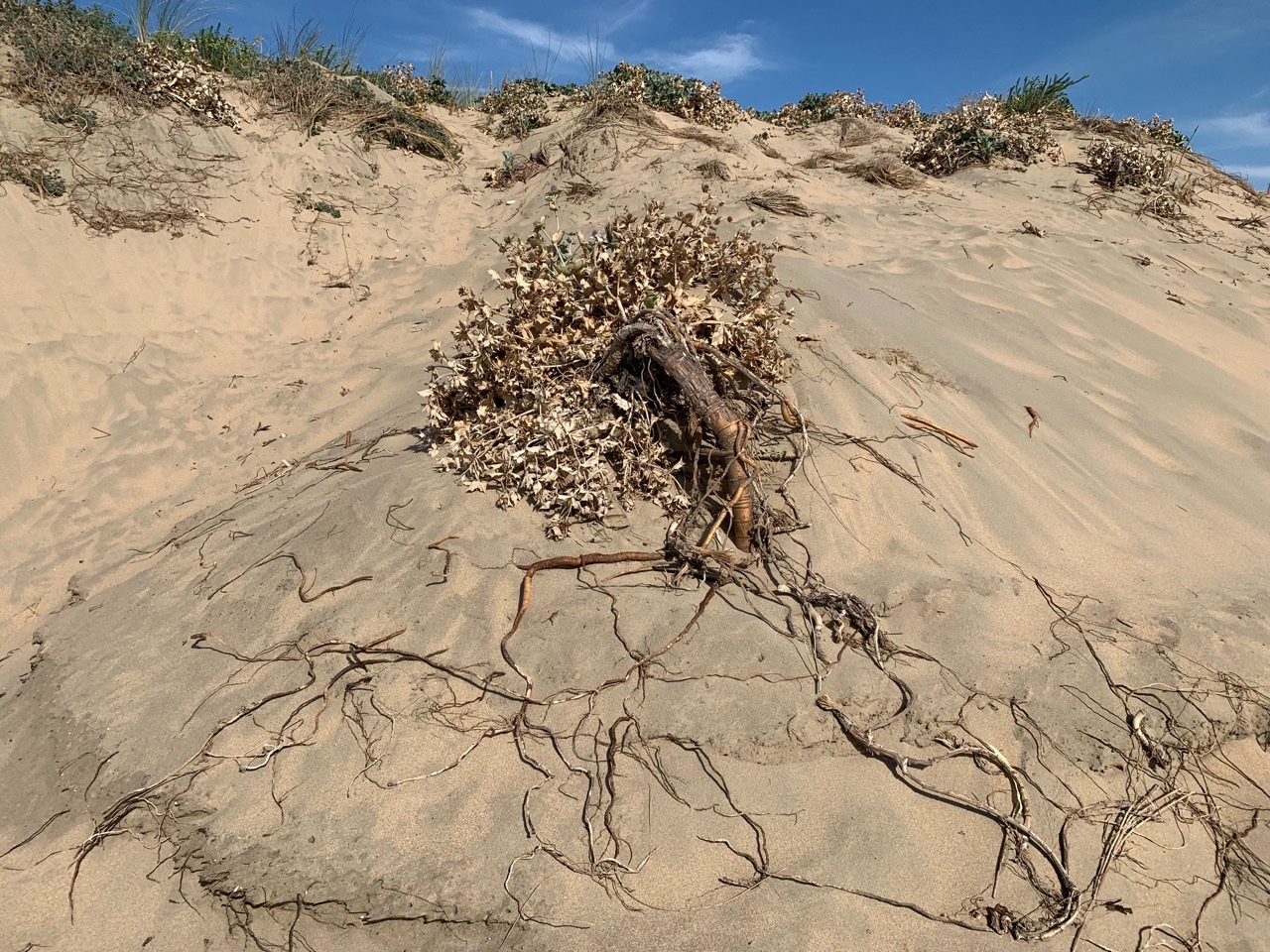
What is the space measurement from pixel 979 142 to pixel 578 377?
8400mm

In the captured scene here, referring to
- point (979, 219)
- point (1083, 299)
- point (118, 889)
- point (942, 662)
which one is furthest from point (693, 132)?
point (118, 889)

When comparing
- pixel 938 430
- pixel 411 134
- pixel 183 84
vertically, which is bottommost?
pixel 938 430

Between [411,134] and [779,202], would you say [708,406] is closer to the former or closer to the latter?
[779,202]

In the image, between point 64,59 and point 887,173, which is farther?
point 887,173

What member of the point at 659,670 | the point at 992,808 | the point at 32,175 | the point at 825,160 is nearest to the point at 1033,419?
the point at 992,808

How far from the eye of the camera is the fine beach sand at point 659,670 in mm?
2123

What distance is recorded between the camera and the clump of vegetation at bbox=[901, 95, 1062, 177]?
366 inches

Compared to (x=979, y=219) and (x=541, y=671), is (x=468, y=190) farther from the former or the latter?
(x=541, y=671)

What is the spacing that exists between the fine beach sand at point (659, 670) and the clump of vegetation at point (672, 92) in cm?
534

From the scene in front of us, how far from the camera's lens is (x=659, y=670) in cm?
265

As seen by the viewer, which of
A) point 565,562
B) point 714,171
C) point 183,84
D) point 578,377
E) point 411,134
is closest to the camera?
point 565,562

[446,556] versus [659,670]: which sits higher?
Answer: [446,556]

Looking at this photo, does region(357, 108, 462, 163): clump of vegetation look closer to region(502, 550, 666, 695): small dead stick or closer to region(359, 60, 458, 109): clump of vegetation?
region(359, 60, 458, 109): clump of vegetation

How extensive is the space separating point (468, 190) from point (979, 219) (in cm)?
581
